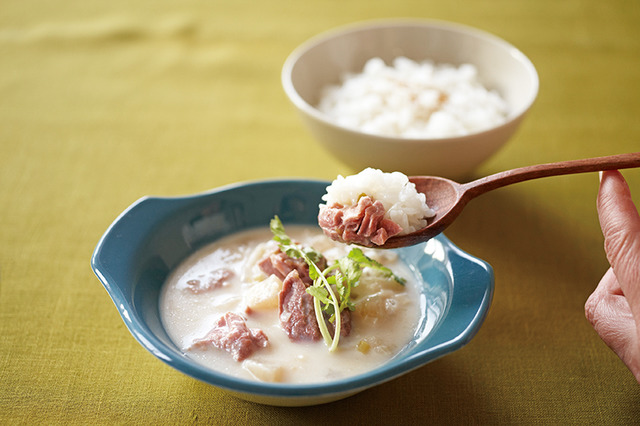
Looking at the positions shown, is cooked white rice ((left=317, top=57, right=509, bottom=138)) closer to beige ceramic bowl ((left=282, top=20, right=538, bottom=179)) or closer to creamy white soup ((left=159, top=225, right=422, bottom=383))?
beige ceramic bowl ((left=282, top=20, right=538, bottom=179))

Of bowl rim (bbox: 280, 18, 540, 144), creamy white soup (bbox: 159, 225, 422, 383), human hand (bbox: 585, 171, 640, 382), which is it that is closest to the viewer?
human hand (bbox: 585, 171, 640, 382)

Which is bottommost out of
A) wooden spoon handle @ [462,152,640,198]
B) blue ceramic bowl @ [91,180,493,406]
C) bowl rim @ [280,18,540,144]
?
blue ceramic bowl @ [91,180,493,406]

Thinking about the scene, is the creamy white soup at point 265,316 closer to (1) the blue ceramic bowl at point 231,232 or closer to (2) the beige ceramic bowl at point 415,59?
(1) the blue ceramic bowl at point 231,232

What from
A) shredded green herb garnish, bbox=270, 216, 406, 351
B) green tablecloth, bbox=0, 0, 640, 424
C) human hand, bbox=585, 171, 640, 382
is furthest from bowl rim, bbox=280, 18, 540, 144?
human hand, bbox=585, 171, 640, 382

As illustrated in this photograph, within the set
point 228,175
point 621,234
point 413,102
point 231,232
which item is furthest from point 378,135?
point 621,234

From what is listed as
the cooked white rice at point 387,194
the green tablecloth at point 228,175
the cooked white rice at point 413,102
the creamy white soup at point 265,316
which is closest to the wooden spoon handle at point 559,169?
the cooked white rice at point 387,194
